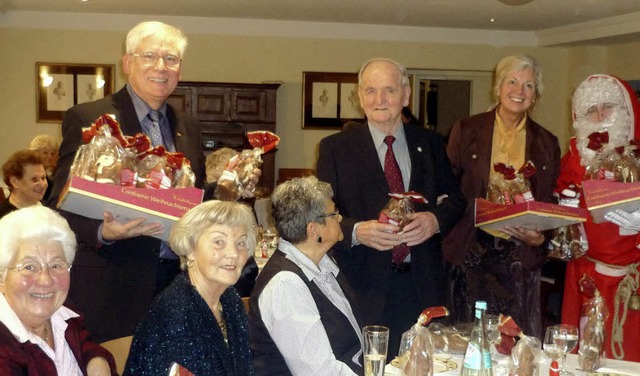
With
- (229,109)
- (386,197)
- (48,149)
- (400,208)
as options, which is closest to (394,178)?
(386,197)

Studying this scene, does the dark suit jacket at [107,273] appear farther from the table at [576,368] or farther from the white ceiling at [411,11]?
the white ceiling at [411,11]

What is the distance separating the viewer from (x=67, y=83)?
10961 millimetres

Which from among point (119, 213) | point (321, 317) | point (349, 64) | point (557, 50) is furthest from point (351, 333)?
point (557, 50)

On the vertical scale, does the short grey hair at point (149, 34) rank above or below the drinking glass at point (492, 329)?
above

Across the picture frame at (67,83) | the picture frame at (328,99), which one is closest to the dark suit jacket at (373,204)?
the picture frame at (328,99)

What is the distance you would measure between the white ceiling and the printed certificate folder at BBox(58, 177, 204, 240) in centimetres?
708

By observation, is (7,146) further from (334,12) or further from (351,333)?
(351,333)

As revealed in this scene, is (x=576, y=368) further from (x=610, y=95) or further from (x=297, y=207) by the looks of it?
(x=610, y=95)

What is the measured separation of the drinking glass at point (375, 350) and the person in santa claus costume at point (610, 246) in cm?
177

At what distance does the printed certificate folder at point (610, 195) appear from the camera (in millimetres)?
3227

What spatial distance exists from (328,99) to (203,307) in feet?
30.3

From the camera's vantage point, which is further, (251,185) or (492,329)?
(251,185)

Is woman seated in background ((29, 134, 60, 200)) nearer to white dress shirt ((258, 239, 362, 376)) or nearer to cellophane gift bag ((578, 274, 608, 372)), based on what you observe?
white dress shirt ((258, 239, 362, 376))

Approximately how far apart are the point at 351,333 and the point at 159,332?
882mm
